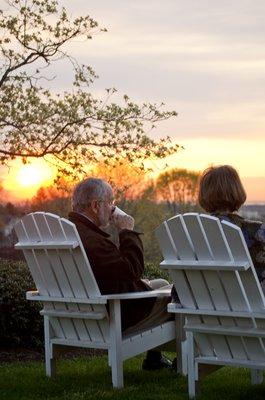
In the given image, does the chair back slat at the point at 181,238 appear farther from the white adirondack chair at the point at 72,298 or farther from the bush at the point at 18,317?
the bush at the point at 18,317

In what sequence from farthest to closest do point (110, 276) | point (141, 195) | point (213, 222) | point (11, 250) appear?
point (141, 195) → point (11, 250) → point (110, 276) → point (213, 222)

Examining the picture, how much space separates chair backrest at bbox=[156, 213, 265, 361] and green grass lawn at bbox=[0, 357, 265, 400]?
0.49m

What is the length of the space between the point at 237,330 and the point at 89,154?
6579 millimetres

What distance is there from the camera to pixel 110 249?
20.6 feet

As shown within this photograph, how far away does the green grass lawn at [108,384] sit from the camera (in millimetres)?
6004

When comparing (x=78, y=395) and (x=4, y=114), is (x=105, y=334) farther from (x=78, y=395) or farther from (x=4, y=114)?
(x=4, y=114)

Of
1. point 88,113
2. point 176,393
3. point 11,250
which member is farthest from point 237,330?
point 11,250

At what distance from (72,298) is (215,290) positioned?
4.09 feet

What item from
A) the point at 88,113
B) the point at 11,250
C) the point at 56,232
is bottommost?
the point at 11,250

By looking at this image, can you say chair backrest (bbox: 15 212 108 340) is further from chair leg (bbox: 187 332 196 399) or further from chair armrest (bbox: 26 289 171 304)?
chair leg (bbox: 187 332 196 399)

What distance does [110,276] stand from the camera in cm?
627

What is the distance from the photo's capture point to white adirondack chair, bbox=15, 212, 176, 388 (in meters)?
6.16

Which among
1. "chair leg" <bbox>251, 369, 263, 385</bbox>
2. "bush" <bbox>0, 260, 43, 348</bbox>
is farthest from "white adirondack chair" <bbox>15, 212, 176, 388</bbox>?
"bush" <bbox>0, 260, 43, 348</bbox>

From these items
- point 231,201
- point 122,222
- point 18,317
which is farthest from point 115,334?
point 18,317
